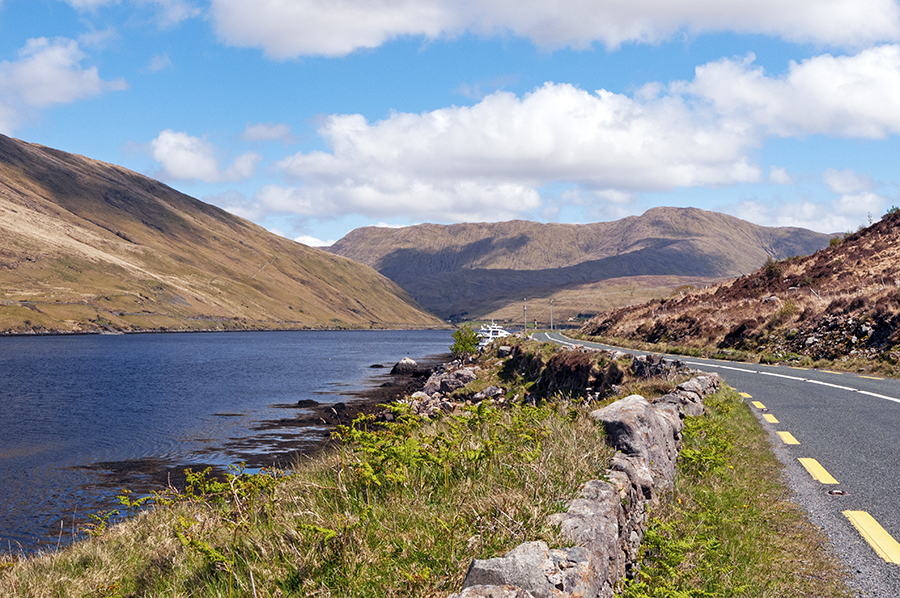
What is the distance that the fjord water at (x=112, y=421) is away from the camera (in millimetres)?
21062

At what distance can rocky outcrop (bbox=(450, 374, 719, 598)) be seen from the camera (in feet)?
10.9

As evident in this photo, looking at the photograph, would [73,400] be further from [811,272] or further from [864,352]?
[811,272]

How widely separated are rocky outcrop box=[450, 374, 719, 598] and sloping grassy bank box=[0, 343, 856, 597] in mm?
187

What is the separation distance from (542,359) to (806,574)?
90.4 ft

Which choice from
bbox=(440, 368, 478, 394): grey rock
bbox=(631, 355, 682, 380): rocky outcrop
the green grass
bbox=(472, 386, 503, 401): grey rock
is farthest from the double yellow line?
bbox=(440, 368, 478, 394): grey rock

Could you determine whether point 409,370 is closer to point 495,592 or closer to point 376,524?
point 376,524

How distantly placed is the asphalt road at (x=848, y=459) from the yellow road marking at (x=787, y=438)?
0.14ft

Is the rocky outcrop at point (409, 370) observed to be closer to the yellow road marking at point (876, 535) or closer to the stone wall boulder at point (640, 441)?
the stone wall boulder at point (640, 441)

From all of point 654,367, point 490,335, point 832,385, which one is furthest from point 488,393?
point 490,335

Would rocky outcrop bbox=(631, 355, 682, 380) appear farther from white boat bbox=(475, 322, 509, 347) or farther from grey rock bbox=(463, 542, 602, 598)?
white boat bbox=(475, 322, 509, 347)

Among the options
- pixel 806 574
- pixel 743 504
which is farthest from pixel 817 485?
pixel 806 574

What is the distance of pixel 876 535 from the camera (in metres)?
6.00

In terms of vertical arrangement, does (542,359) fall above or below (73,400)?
above

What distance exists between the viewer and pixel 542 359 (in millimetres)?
32781
